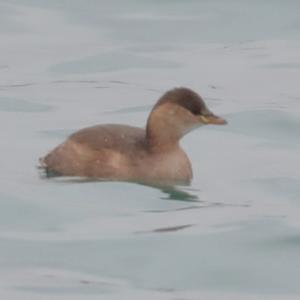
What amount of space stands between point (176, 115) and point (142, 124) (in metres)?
1.80

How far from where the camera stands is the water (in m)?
10.7

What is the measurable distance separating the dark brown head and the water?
34cm

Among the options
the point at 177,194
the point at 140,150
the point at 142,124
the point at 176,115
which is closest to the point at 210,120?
the point at 176,115

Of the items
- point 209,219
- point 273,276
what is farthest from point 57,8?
point 273,276

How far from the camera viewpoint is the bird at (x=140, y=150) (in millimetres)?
13000

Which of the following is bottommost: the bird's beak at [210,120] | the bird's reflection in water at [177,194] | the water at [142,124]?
the bird's reflection in water at [177,194]

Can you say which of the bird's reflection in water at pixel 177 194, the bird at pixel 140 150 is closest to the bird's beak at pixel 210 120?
the bird at pixel 140 150

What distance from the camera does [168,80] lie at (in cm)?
1655

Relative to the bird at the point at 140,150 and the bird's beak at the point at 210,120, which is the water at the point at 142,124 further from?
the bird's beak at the point at 210,120

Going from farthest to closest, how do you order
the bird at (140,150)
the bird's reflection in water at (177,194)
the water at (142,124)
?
the bird at (140,150) < the bird's reflection in water at (177,194) < the water at (142,124)

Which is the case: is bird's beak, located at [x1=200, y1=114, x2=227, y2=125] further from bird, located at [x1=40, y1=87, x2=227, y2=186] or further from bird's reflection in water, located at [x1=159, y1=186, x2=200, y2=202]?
bird's reflection in water, located at [x1=159, y1=186, x2=200, y2=202]

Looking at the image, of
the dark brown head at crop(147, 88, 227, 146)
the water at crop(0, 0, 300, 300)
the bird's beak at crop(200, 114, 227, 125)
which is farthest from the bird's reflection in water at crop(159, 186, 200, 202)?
the bird's beak at crop(200, 114, 227, 125)

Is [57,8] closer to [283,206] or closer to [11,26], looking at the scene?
[11,26]

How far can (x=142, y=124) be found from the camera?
49.0 ft
